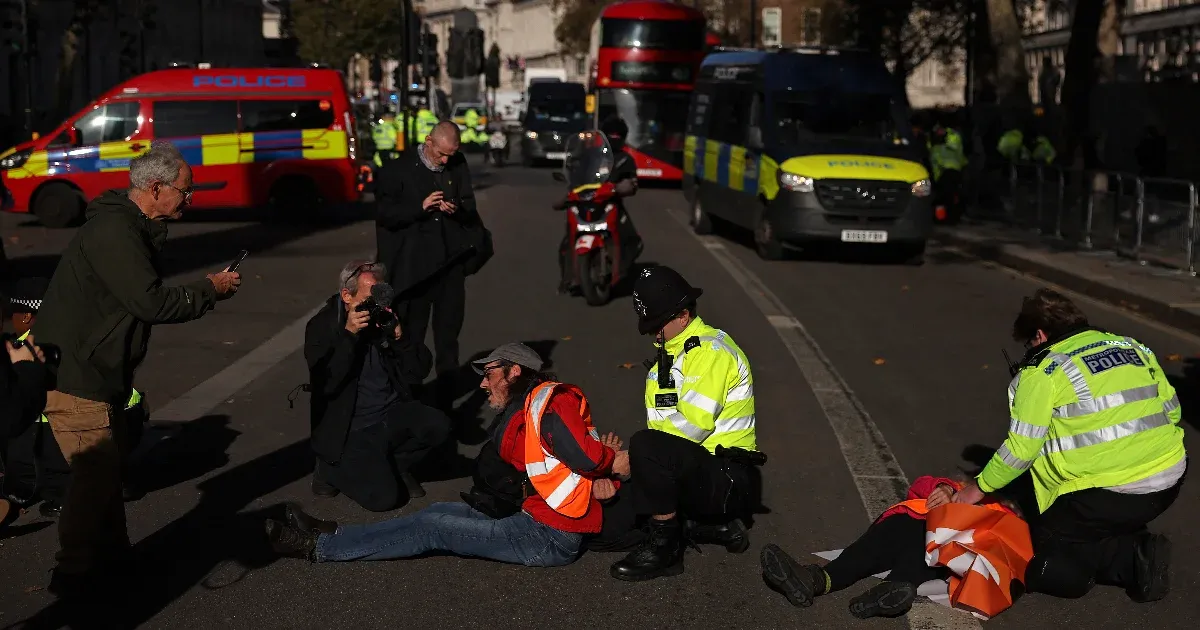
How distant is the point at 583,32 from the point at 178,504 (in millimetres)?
88245

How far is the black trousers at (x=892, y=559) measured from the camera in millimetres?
5590

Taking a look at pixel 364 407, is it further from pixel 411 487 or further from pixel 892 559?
pixel 892 559

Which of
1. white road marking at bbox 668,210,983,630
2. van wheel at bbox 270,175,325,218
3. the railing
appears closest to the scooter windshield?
white road marking at bbox 668,210,983,630

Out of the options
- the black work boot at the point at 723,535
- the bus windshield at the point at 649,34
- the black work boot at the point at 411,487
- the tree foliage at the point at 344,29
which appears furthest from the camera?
the tree foliage at the point at 344,29

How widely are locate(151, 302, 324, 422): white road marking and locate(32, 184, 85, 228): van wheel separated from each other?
35.3 feet

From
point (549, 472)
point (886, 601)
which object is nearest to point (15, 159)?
point (549, 472)

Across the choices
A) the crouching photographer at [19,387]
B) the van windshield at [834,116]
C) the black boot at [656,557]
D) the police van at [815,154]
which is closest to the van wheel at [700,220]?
the police van at [815,154]

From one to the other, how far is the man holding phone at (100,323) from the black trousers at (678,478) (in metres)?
1.67

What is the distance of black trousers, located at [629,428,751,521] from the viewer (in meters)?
5.84

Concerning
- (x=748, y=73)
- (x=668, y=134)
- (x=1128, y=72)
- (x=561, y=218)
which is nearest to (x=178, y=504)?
(x=748, y=73)

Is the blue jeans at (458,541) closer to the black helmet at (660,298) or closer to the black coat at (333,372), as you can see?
the black helmet at (660,298)

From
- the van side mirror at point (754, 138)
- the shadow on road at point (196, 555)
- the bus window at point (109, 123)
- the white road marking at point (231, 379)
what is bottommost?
the shadow on road at point (196, 555)

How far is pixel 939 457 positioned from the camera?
8.00 metres

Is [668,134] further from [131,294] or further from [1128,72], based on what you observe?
[131,294]
